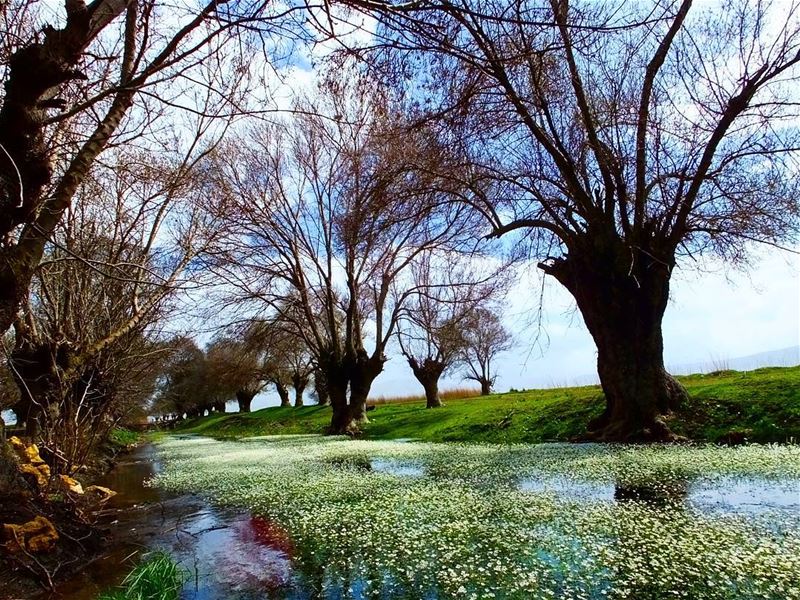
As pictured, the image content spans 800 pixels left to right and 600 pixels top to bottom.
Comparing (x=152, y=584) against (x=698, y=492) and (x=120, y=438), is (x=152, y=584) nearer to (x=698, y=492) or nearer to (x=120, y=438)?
(x=698, y=492)

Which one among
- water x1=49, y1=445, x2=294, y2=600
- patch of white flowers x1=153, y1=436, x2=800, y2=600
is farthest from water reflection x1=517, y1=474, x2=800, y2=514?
water x1=49, y1=445, x2=294, y2=600

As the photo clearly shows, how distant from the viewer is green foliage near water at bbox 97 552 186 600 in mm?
5309

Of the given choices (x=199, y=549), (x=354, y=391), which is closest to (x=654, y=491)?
(x=199, y=549)

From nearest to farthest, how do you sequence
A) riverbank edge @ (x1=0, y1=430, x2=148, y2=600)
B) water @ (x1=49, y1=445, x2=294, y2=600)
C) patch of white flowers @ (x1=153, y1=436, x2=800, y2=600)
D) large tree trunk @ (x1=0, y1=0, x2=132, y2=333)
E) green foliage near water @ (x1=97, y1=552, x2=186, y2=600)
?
patch of white flowers @ (x1=153, y1=436, x2=800, y2=600), green foliage near water @ (x1=97, y1=552, x2=186, y2=600), large tree trunk @ (x1=0, y1=0, x2=132, y2=333), water @ (x1=49, y1=445, x2=294, y2=600), riverbank edge @ (x1=0, y1=430, x2=148, y2=600)

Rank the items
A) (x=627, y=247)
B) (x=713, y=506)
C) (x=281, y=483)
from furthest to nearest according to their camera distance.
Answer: (x=627, y=247), (x=281, y=483), (x=713, y=506)

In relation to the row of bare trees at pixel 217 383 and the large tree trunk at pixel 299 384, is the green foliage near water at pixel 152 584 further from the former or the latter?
the large tree trunk at pixel 299 384

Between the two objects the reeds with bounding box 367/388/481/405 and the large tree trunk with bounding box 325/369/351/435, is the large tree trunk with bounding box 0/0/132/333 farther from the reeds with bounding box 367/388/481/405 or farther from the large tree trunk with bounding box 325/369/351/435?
the reeds with bounding box 367/388/481/405

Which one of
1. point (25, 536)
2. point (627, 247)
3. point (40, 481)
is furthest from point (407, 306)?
point (25, 536)

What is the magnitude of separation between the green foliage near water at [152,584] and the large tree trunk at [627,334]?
12.6 metres

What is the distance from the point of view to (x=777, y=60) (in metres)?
13.4

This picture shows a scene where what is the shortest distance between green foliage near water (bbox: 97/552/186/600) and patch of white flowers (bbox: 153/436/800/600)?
1.36 m

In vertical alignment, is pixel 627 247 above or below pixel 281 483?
above

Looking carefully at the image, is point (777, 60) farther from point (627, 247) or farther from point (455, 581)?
point (455, 581)

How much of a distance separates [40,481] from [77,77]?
7.01m
